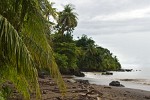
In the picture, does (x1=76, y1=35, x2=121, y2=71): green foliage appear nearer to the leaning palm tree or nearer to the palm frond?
the leaning palm tree

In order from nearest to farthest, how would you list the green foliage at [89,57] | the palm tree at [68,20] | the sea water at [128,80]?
the sea water at [128,80] → the palm tree at [68,20] → the green foliage at [89,57]

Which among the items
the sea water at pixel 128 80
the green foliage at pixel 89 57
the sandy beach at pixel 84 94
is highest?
the green foliage at pixel 89 57

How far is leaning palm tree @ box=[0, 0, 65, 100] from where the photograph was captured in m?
5.12

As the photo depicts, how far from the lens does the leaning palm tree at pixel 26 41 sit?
5.12 meters

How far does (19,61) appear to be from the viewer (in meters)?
5.20

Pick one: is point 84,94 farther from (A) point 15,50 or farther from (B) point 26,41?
(A) point 15,50

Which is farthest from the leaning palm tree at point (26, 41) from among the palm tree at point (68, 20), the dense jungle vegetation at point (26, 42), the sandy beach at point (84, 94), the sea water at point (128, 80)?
the palm tree at point (68, 20)

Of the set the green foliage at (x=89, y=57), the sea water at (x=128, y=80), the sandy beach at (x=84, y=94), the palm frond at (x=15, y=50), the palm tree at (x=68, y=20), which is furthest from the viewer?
the green foliage at (x=89, y=57)

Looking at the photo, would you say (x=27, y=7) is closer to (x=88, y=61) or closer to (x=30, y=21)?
(x=30, y=21)

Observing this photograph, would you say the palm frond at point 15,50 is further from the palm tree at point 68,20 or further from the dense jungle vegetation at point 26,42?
the palm tree at point 68,20

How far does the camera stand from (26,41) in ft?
21.0

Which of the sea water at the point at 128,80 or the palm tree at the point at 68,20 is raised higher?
the palm tree at the point at 68,20

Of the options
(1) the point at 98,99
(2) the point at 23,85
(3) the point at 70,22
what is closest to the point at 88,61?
(3) the point at 70,22

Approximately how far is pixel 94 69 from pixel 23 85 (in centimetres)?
7072
